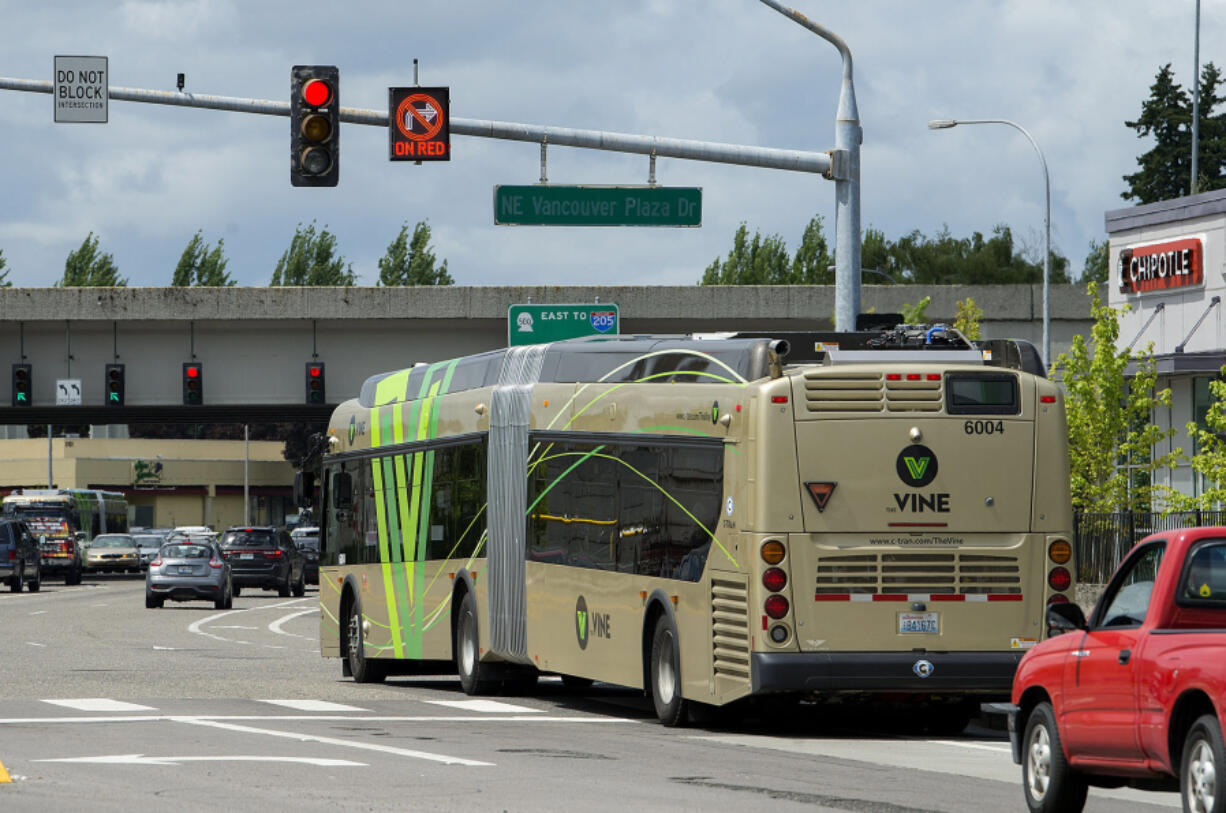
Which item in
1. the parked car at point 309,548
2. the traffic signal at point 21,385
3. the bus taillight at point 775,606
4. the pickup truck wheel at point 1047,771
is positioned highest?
the traffic signal at point 21,385

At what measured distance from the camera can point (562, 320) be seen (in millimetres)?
36188

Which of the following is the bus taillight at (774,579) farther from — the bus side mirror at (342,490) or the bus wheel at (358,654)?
the bus side mirror at (342,490)

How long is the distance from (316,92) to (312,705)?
6.31m

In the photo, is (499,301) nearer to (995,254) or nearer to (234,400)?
(234,400)

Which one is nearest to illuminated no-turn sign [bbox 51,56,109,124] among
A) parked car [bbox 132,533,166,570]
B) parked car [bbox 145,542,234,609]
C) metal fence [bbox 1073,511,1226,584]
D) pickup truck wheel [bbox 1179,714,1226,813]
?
pickup truck wheel [bbox 1179,714,1226,813]

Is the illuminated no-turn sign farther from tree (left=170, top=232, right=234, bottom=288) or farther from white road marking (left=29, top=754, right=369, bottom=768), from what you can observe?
tree (left=170, top=232, right=234, bottom=288)

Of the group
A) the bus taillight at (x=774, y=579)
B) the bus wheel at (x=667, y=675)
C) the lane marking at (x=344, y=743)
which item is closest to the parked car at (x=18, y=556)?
the lane marking at (x=344, y=743)

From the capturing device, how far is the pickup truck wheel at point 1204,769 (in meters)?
9.23

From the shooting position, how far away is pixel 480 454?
68.2ft

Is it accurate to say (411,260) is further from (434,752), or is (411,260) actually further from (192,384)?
(434,752)

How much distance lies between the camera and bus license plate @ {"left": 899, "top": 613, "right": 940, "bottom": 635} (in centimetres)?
1600

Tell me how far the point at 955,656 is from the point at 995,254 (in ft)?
325

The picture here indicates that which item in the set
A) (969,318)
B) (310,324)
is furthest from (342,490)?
(310,324)

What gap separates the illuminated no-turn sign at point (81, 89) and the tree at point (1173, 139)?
8084 centimetres
